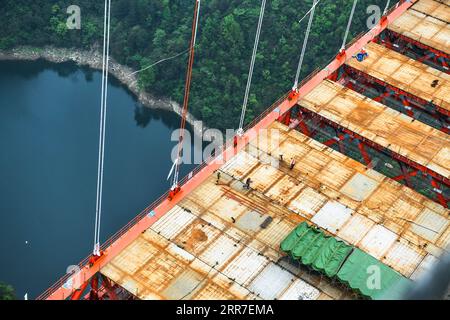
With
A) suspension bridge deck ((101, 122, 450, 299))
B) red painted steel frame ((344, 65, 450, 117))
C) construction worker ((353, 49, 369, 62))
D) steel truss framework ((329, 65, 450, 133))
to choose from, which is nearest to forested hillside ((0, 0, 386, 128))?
steel truss framework ((329, 65, 450, 133))

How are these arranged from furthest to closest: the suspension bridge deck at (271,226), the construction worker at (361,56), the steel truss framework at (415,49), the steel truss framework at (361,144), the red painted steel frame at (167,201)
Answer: the steel truss framework at (415,49) → the construction worker at (361,56) → the steel truss framework at (361,144) → the suspension bridge deck at (271,226) → the red painted steel frame at (167,201)

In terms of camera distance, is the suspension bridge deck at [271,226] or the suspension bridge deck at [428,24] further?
the suspension bridge deck at [428,24]

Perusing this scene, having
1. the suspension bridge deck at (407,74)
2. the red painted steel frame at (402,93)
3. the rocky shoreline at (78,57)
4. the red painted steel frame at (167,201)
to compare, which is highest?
the suspension bridge deck at (407,74)

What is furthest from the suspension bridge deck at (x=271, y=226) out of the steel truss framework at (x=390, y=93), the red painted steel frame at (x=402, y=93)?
the steel truss framework at (x=390, y=93)

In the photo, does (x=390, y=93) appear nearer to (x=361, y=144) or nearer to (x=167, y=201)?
(x=361, y=144)

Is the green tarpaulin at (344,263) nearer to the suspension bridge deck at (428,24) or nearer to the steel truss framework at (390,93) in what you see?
the steel truss framework at (390,93)

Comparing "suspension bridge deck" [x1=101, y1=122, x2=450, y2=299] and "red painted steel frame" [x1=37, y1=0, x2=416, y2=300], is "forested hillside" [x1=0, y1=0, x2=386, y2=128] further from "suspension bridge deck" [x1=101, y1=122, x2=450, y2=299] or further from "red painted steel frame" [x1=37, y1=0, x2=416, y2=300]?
"suspension bridge deck" [x1=101, y1=122, x2=450, y2=299]
